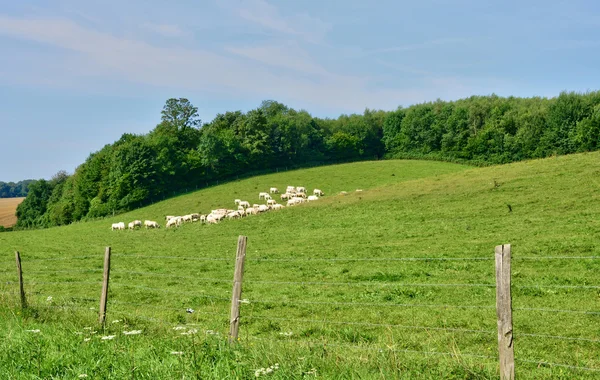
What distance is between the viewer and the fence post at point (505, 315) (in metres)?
6.24

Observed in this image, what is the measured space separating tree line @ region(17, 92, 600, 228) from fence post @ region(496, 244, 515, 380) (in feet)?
227

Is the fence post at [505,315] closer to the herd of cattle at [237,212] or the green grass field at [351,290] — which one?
the green grass field at [351,290]

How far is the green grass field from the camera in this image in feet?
23.6

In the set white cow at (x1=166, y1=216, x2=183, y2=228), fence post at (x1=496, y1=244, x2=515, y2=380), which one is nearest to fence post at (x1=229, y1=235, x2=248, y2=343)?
fence post at (x1=496, y1=244, x2=515, y2=380)

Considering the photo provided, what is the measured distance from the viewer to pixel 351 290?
16.7m

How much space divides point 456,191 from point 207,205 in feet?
104

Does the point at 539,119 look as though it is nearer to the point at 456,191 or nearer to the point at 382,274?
the point at 456,191

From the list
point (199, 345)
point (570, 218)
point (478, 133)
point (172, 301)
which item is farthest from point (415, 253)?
point (478, 133)

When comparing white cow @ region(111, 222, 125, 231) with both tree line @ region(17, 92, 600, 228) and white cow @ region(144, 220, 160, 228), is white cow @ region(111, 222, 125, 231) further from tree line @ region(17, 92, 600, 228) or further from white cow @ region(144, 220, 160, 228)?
tree line @ region(17, 92, 600, 228)

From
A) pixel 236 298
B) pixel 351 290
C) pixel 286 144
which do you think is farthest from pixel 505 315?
pixel 286 144

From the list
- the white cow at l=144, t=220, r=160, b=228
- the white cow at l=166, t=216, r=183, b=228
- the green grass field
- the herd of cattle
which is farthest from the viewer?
the white cow at l=144, t=220, r=160, b=228

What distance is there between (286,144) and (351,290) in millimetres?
70735

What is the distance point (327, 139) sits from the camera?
97875 millimetres

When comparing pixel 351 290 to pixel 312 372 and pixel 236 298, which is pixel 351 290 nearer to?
pixel 236 298
